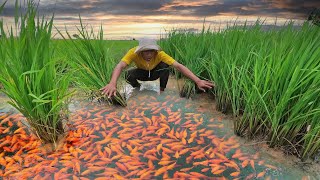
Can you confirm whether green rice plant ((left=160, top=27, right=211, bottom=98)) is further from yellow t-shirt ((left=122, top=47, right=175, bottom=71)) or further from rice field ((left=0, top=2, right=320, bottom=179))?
rice field ((left=0, top=2, right=320, bottom=179))

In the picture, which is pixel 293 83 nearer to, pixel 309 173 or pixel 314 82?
→ pixel 314 82

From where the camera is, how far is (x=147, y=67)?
4.40m

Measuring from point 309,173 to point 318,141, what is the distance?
26 centimetres

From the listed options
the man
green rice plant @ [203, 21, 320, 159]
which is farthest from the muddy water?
the man

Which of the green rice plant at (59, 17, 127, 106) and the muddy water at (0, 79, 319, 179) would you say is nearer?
the muddy water at (0, 79, 319, 179)

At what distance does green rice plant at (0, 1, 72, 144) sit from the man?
77 centimetres

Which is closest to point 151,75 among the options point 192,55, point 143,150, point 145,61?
point 145,61

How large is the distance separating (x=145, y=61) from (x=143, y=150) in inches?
66.9

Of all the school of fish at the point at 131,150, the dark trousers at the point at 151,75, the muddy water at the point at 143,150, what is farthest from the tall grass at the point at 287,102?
the dark trousers at the point at 151,75

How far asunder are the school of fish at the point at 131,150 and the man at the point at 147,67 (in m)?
0.40

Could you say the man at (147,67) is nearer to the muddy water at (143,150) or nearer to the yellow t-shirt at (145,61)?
the yellow t-shirt at (145,61)

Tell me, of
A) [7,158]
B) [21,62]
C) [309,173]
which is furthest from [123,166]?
[309,173]

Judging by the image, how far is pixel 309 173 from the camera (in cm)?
260

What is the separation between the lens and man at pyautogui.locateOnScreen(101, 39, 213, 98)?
3.82 m
